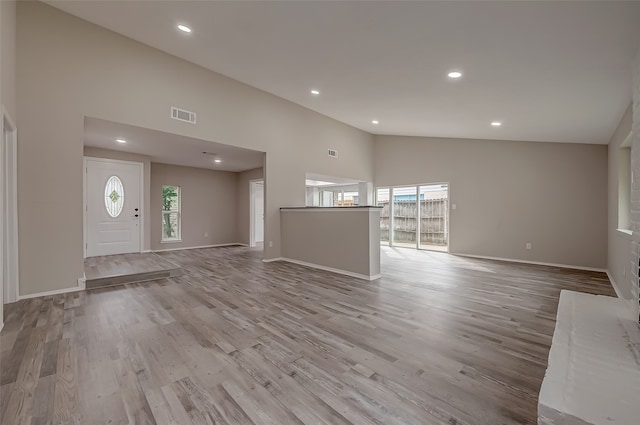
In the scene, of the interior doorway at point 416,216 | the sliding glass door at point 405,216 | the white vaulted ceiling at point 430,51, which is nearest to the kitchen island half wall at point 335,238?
the white vaulted ceiling at point 430,51

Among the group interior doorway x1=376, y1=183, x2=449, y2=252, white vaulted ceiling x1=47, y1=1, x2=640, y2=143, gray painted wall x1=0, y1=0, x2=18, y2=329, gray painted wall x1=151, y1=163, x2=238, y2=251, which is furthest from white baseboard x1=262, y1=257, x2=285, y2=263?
gray painted wall x1=0, y1=0, x2=18, y2=329

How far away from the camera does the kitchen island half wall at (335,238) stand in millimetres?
4457

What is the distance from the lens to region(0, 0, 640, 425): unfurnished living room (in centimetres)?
164

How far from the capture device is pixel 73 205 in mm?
3670

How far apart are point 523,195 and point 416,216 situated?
267cm

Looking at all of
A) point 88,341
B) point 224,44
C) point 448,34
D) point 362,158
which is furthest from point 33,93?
point 362,158

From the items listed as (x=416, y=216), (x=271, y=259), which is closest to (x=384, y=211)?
(x=416, y=216)

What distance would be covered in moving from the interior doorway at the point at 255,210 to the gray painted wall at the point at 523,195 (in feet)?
15.7

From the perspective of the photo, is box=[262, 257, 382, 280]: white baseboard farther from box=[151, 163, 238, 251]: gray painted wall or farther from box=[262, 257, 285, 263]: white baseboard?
box=[151, 163, 238, 251]: gray painted wall

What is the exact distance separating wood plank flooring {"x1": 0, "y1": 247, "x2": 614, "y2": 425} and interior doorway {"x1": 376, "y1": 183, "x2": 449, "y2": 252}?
12.0 feet

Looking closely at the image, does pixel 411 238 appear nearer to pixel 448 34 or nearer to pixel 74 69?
pixel 448 34

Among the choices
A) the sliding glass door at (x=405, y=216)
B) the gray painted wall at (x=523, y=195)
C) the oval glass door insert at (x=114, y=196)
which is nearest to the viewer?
the gray painted wall at (x=523, y=195)

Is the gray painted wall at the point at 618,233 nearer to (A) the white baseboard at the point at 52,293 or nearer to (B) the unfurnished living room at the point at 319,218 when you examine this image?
(B) the unfurnished living room at the point at 319,218

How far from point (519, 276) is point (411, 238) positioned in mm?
3640
